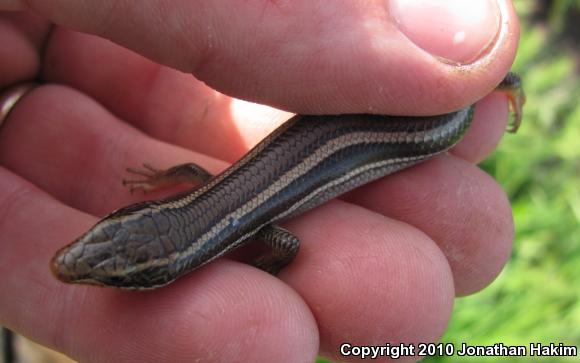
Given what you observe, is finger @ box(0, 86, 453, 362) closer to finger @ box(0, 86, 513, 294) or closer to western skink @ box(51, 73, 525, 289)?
western skink @ box(51, 73, 525, 289)

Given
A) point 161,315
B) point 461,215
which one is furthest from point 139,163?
point 461,215

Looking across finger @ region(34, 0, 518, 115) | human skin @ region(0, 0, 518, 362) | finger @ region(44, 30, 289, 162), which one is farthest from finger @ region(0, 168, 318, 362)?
finger @ region(44, 30, 289, 162)


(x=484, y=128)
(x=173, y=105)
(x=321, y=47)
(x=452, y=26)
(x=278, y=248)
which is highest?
(x=484, y=128)

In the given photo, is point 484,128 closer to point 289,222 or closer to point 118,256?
point 289,222

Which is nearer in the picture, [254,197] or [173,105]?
[254,197]

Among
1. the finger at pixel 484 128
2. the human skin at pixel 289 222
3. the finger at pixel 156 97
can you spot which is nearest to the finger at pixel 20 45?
the finger at pixel 156 97

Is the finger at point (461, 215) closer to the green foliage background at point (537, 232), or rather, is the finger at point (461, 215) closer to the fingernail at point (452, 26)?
the fingernail at point (452, 26)

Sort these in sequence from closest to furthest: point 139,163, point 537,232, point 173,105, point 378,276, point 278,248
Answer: point 378,276
point 278,248
point 139,163
point 173,105
point 537,232
